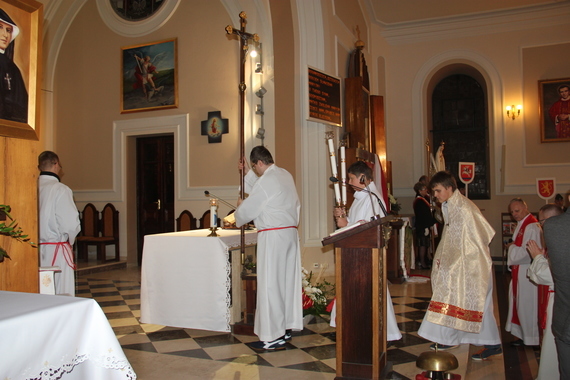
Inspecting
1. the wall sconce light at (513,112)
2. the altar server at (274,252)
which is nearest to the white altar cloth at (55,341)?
the altar server at (274,252)

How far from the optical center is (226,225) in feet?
19.8

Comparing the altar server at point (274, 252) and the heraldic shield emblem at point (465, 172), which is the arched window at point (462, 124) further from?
the altar server at point (274, 252)

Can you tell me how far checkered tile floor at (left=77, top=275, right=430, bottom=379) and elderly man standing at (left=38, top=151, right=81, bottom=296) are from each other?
0.88 m

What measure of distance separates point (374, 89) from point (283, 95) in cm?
415

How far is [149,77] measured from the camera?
33.9 feet

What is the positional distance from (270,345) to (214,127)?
5.82 metres

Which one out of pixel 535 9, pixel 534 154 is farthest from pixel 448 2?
pixel 534 154

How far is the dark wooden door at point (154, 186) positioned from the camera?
1051cm

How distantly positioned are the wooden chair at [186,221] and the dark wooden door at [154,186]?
1.97 feet

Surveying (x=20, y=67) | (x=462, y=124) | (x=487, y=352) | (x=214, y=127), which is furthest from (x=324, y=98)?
(x=462, y=124)

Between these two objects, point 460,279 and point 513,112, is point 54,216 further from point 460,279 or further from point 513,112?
point 513,112

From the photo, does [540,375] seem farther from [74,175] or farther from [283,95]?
[74,175]

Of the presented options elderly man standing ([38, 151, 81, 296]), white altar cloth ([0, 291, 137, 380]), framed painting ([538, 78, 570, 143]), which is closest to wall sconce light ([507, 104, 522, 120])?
framed painting ([538, 78, 570, 143])

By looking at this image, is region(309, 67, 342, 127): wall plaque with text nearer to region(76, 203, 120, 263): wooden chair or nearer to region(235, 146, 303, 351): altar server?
region(235, 146, 303, 351): altar server
